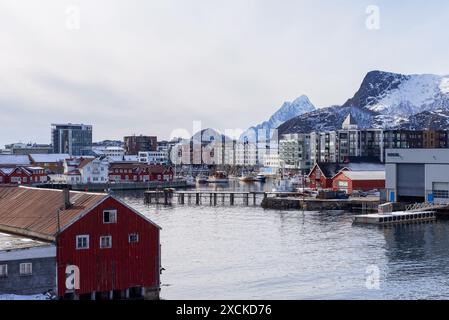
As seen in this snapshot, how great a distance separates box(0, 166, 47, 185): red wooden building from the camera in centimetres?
6588

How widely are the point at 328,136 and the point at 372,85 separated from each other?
106049mm

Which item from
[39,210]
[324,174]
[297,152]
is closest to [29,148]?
[297,152]

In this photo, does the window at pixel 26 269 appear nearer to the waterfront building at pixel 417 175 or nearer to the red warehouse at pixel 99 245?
the red warehouse at pixel 99 245

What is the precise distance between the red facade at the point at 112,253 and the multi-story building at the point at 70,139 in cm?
11142

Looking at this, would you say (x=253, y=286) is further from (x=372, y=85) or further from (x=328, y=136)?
(x=372, y=85)

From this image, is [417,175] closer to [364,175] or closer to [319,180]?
[364,175]

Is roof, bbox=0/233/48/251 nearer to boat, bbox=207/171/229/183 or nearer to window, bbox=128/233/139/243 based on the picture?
window, bbox=128/233/139/243

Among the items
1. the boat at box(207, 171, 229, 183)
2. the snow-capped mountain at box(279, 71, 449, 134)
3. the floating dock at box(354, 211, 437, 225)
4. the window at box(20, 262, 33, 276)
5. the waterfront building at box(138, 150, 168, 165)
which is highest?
the snow-capped mountain at box(279, 71, 449, 134)

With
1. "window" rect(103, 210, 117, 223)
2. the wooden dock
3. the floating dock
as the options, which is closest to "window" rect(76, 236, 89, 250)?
"window" rect(103, 210, 117, 223)

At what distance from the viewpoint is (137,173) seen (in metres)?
77.2

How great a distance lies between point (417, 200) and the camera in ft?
142

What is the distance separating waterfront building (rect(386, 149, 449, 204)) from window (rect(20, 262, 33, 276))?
106 feet

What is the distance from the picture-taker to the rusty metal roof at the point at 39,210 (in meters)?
15.2

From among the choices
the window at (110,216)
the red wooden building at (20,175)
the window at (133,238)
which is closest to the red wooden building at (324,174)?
the red wooden building at (20,175)
